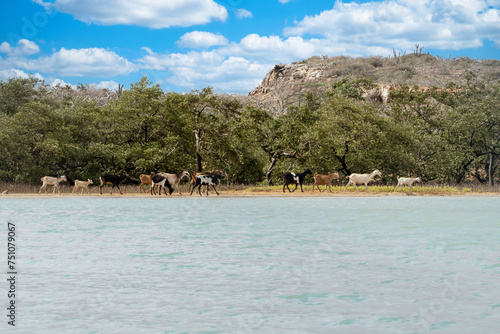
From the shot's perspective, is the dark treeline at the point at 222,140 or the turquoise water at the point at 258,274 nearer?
the turquoise water at the point at 258,274

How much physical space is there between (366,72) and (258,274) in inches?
3610

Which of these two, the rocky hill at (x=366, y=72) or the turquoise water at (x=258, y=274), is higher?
the rocky hill at (x=366, y=72)

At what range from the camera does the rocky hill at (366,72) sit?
282 ft

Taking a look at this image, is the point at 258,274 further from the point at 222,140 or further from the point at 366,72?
the point at 366,72

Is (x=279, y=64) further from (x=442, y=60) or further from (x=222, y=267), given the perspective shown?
(x=222, y=267)

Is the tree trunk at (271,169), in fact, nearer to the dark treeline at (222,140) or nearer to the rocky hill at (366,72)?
the dark treeline at (222,140)

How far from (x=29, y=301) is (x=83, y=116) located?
29.9m

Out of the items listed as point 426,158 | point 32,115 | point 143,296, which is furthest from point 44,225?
point 426,158

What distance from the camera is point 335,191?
30.6m

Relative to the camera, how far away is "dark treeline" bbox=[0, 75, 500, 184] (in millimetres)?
32406

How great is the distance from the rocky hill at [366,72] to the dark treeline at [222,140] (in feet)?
144

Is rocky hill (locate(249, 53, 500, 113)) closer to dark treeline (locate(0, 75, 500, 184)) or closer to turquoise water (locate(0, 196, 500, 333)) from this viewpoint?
dark treeline (locate(0, 75, 500, 184))

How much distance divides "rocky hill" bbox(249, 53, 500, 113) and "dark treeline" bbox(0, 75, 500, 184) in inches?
1723

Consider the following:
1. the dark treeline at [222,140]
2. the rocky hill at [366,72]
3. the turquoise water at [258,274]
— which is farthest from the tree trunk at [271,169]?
the rocky hill at [366,72]
